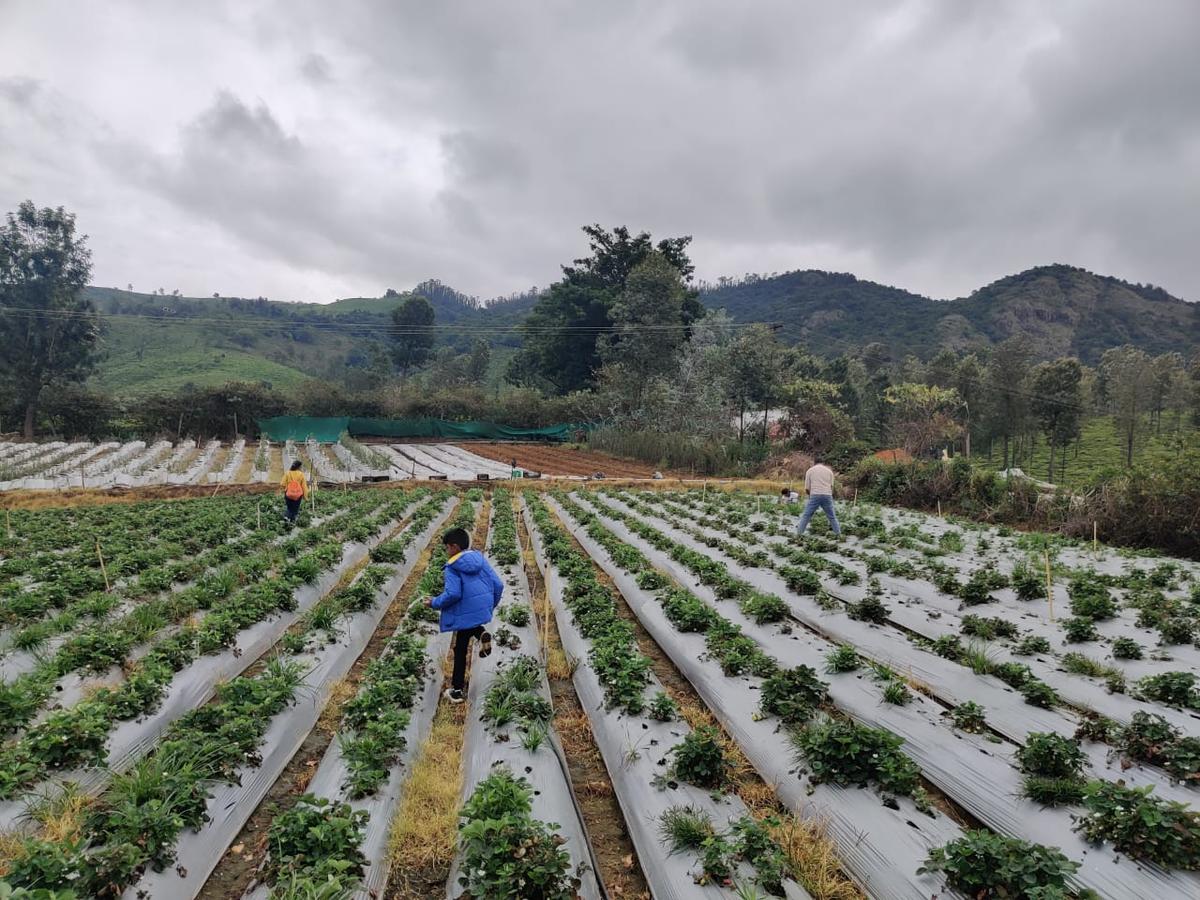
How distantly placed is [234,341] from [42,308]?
128 ft

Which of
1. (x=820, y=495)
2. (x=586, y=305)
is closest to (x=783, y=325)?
(x=586, y=305)

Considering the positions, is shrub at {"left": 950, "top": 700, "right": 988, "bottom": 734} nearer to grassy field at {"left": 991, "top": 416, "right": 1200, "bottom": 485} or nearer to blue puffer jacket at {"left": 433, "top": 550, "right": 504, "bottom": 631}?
blue puffer jacket at {"left": 433, "top": 550, "right": 504, "bottom": 631}

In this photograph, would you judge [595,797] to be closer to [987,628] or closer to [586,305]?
[987,628]

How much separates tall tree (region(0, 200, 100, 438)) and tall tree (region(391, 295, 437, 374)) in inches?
1323

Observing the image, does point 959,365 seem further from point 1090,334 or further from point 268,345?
point 268,345

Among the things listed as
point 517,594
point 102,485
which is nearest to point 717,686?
point 517,594

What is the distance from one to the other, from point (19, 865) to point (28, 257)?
55.9 m

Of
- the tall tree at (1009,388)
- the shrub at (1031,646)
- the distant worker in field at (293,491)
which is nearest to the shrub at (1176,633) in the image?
the shrub at (1031,646)

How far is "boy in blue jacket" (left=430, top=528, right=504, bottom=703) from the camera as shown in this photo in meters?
5.79

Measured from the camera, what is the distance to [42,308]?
41.9m

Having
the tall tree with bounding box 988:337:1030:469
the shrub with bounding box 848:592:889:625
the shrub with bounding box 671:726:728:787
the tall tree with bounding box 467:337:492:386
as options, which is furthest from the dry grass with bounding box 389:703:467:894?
the tall tree with bounding box 467:337:492:386

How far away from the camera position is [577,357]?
182 feet

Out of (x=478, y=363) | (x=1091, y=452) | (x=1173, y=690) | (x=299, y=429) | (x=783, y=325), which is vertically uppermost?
(x=783, y=325)

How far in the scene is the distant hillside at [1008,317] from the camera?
311 feet
